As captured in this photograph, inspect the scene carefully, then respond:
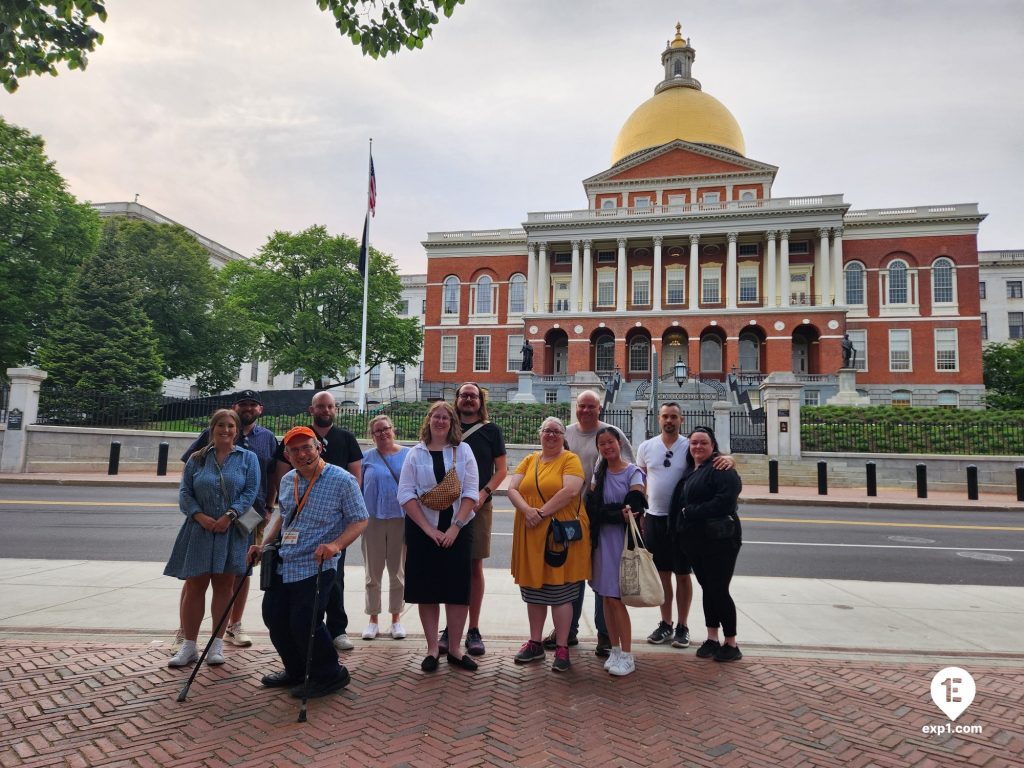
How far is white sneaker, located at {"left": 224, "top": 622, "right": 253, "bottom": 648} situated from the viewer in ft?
16.6

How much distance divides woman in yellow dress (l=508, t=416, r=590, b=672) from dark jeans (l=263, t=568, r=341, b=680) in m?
1.43

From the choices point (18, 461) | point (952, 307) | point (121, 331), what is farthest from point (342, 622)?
point (952, 307)

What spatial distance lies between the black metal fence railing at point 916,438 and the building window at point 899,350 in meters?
26.3

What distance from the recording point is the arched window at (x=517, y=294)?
52250mm

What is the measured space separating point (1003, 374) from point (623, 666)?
5847 cm

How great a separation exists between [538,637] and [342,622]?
1636 millimetres

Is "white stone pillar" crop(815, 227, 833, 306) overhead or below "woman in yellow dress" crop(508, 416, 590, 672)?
overhead

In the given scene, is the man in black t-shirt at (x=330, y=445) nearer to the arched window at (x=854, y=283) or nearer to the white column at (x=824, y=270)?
the white column at (x=824, y=270)

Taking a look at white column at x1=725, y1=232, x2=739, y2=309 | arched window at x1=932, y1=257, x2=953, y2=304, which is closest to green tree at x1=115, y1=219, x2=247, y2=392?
white column at x1=725, y1=232, x2=739, y2=309

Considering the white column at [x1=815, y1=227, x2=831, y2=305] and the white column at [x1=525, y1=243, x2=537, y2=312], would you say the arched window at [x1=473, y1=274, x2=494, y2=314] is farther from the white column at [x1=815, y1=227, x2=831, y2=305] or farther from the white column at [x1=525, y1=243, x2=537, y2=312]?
the white column at [x1=815, y1=227, x2=831, y2=305]

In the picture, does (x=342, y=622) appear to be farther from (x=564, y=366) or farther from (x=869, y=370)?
(x=869, y=370)

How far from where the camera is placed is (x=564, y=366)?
4834 centimetres

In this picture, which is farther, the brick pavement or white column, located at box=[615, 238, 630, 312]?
white column, located at box=[615, 238, 630, 312]

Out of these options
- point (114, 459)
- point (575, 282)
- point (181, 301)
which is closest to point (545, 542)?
point (114, 459)
